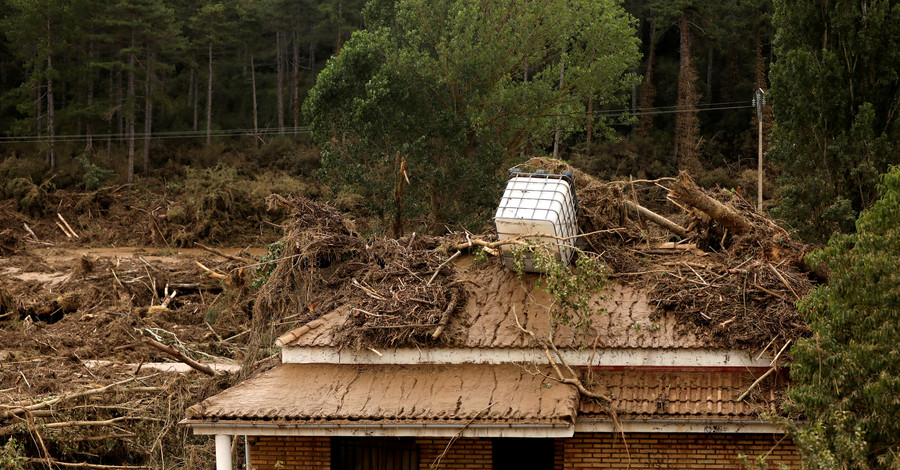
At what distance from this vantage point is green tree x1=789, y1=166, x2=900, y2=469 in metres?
9.40

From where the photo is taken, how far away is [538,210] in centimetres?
1402

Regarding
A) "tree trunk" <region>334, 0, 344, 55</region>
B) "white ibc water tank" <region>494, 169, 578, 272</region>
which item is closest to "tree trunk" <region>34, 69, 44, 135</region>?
"tree trunk" <region>334, 0, 344, 55</region>

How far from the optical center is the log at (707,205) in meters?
14.1

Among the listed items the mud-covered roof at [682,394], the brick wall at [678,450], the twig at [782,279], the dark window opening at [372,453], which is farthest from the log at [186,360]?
the twig at [782,279]

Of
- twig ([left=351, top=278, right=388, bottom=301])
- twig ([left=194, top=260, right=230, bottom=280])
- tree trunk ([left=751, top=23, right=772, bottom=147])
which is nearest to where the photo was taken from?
twig ([left=351, top=278, right=388, bottom=301])

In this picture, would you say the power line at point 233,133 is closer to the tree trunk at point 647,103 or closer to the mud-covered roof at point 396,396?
the tree trunk at point 647,103

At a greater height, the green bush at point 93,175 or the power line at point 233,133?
the power line at point 233,133

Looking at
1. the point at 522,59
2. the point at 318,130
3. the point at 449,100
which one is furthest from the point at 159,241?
the point at 522,59

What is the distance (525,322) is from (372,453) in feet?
9.10

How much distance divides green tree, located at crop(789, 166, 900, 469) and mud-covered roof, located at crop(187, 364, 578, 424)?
114 inches

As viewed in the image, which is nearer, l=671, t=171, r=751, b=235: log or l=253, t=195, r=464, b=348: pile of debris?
l=253, t=195, r=464, b=348: pile of debris

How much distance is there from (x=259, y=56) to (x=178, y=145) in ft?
33.6

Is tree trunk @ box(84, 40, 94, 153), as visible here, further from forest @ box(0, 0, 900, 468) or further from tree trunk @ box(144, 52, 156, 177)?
tree trunk @ box(144, 52, 156, 177)

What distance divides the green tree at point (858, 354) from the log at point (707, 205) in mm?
3596
